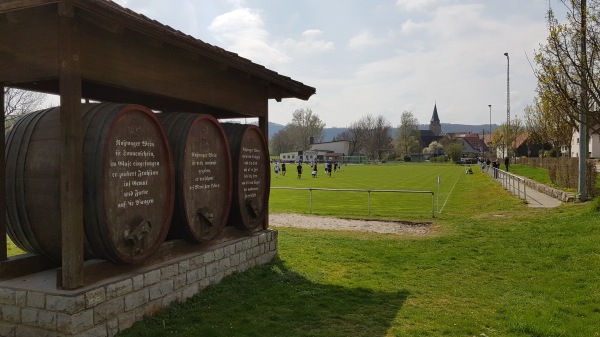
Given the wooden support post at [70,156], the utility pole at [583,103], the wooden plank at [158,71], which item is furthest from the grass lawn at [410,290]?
the utility pole at [583,103]

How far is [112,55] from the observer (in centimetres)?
496

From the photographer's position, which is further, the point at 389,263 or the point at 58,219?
the point at 389,263

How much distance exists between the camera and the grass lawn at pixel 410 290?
526 centimetres

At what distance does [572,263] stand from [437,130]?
195574 mm

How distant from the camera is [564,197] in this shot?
59.4ft

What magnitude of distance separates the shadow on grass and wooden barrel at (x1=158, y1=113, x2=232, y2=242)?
0.88 metres

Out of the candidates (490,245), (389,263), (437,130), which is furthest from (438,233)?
(437,130)

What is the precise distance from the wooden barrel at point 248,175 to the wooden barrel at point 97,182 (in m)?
2.11

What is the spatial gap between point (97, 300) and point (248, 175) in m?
3.53

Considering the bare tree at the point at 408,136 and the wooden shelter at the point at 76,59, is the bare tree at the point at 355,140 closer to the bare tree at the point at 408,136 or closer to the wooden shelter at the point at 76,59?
the bare tree at the point at 408,136

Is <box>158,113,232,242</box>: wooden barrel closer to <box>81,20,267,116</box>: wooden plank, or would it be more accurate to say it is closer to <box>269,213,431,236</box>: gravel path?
<box>81,20,267,116</box>: wooden plank

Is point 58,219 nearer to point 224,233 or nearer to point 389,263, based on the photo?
point 224,233

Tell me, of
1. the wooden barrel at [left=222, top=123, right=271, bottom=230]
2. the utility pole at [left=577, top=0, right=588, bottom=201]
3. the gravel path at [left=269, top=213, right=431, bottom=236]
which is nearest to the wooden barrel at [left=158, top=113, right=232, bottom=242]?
the wooden barrel at [left=222, top=123, right=271, bottom=230]

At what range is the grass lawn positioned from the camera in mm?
5258
